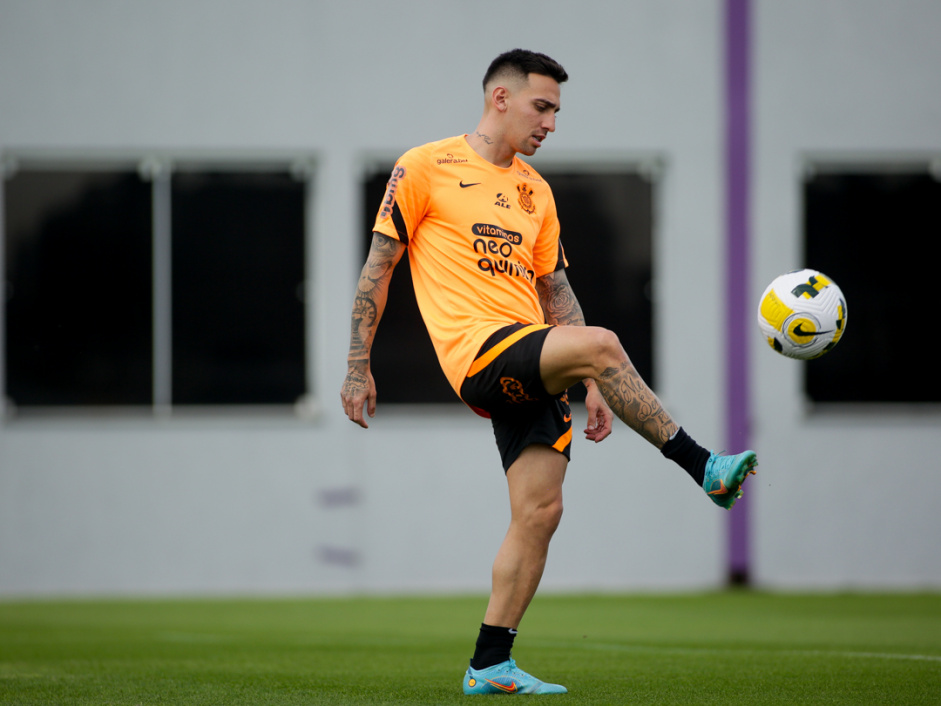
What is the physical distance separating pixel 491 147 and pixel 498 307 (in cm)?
52

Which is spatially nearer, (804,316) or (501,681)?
(501,681)

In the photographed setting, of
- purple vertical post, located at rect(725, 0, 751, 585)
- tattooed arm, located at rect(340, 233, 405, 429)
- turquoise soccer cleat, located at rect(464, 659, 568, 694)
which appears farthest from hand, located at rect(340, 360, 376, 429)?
purple vertical post, located at rect(725, 0, 751, 585)

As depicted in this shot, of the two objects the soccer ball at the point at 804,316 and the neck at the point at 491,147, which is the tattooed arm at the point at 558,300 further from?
the soccer ball at the point at 804,316

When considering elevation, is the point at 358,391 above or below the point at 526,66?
below

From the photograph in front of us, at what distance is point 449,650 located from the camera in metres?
5.16

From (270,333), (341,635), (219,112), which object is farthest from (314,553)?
(219,112)

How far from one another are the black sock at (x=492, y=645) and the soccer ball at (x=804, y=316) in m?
1.22

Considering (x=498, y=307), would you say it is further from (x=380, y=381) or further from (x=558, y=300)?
(x=380, y=381)

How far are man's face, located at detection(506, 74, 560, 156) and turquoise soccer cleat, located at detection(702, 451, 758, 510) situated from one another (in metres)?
1.12

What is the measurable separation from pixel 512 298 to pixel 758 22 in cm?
604

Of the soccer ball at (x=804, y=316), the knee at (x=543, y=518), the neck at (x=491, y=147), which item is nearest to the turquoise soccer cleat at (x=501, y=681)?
the knee at (x=543, y=518)

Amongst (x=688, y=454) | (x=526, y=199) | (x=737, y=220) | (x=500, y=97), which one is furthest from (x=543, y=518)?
(x=737, y=220)

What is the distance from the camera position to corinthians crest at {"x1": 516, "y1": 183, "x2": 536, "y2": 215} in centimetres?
358

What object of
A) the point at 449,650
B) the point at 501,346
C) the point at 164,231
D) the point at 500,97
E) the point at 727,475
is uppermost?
the point at 164,231
